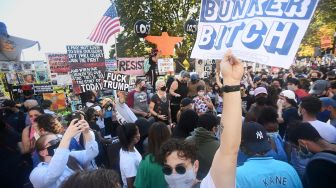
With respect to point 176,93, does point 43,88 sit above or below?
below

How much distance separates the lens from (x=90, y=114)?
5.29 meters

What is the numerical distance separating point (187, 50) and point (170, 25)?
2804mm

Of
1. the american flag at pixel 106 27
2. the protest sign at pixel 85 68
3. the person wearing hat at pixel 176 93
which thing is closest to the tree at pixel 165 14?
the american flag at pixel 106 27

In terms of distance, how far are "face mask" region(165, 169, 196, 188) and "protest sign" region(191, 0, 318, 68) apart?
1057 mm

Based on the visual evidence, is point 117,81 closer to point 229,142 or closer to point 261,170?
point 261,170

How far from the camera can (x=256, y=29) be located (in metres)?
2.15

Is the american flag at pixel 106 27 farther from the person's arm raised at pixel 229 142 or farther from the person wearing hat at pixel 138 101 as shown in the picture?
the person's arm raised at pixel 229 142

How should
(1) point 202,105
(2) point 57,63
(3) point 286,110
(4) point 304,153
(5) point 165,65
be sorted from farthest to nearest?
(5) point 165,65, (2) point 57,63, (1) point 202,105, (3) point 286,110, (4) point 304,153

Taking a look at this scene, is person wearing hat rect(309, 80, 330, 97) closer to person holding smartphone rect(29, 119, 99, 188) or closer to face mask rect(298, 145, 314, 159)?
face mask rect(298, 145, 314, 159)

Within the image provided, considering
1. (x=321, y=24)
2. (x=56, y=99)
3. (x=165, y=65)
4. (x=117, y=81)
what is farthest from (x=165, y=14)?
(x=117, y=81)

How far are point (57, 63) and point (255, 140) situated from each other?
934 cm

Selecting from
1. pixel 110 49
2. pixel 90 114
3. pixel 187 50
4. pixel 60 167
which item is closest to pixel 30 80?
pixel 90 114

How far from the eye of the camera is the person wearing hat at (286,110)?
5082 mm

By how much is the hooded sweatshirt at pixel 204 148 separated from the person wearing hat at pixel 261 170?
882mm
